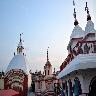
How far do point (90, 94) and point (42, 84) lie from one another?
29.0m

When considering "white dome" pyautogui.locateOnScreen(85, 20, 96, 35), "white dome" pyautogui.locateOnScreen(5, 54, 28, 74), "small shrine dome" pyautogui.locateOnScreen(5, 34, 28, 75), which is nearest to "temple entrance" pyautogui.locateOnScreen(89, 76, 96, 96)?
"white dome" pyautogui.locateOnScreen(85, 20, 96, 35)

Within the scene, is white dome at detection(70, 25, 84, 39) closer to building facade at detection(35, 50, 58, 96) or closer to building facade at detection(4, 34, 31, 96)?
building facade at detection(4, 34, 31, 96)

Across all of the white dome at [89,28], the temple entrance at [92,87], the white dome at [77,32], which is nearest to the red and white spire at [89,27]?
the white dome at [89,28]

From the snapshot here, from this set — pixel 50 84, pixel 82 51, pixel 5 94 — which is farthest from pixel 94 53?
pixel 50 84

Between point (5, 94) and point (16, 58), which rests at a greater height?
point (16, 58)

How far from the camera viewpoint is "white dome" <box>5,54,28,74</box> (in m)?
36.7

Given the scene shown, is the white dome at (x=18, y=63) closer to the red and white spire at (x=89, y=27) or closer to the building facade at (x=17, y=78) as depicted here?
the building facade at (x=17, y=78)

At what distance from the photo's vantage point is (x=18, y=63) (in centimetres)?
3781

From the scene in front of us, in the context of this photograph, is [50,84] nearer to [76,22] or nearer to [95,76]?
[76,22]

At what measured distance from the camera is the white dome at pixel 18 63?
3672 centimetres

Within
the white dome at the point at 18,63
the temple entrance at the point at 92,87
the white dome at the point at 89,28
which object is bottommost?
the temple entrance at the point at 92,87

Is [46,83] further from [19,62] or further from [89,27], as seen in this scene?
[89,27]

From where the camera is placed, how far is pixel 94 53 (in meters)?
10.6

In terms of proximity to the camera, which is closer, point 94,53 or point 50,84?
point 94,53
